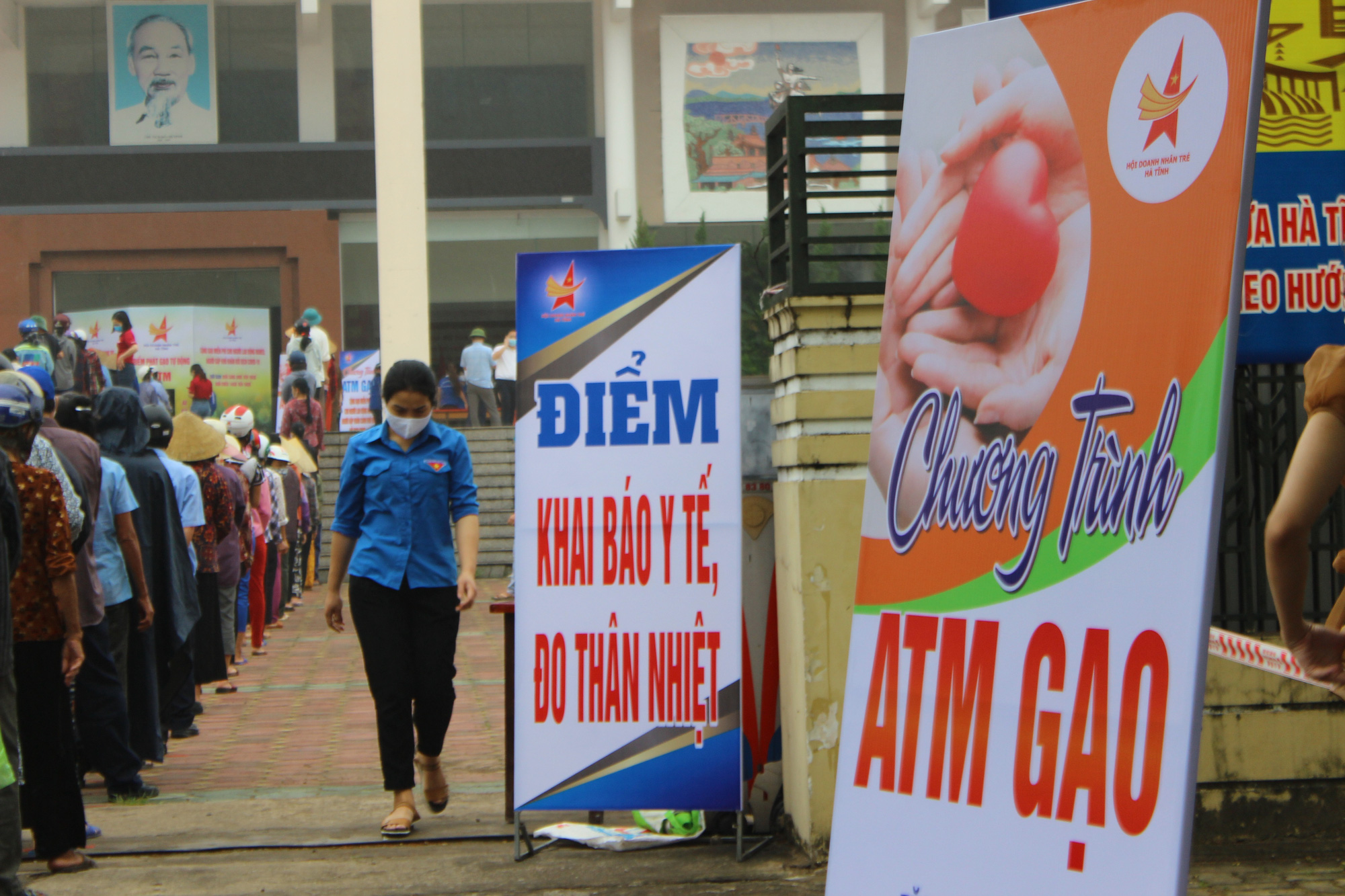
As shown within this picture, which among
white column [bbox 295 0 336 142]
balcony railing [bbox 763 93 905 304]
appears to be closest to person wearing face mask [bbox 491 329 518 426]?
white column [bbox 295 0 336 142]

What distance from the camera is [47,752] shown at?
5.15 meters

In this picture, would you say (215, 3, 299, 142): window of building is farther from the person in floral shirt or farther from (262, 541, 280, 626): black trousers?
the person in floral shirt

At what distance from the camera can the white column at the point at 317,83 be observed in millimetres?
30094

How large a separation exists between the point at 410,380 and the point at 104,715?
2.00 m

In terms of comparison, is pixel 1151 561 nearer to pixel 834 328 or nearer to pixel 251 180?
pixel 834 328

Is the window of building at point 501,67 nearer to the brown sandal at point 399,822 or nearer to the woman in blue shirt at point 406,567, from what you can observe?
the woman in blue shirt at point 406,567

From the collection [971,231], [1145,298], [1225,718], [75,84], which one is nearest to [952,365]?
[971,231]

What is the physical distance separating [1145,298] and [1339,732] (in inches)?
140

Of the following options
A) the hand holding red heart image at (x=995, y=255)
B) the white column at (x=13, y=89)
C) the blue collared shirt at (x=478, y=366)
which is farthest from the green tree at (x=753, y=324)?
the hand holding red heart image at (x=995, y=255)

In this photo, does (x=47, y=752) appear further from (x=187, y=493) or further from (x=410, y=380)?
(x=187, y=493)

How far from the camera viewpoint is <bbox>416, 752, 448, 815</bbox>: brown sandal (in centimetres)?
582

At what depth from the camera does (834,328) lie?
504 centimetres

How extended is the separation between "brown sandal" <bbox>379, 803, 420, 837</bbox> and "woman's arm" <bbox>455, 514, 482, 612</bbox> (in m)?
0.81

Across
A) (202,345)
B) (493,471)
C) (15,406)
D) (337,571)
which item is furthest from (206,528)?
(202,345)
